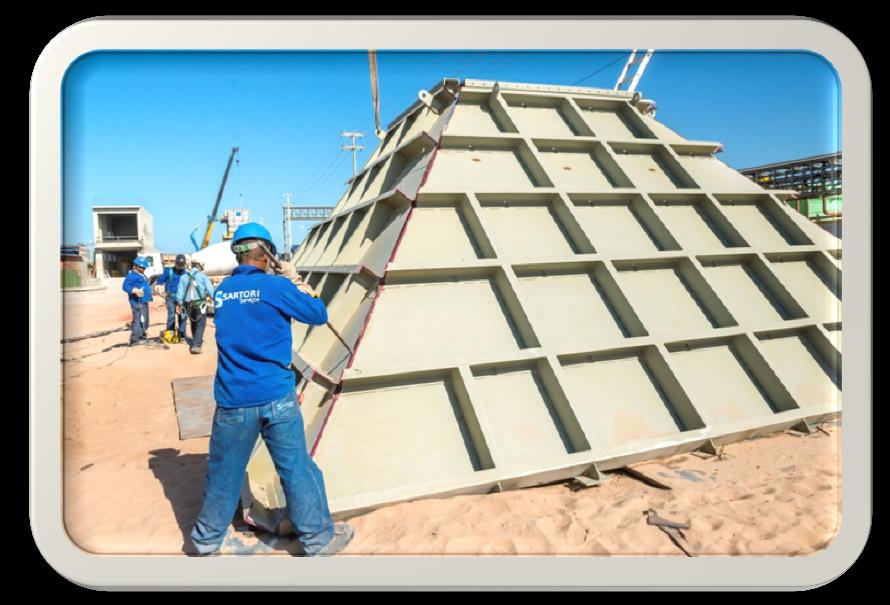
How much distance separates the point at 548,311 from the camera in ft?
14.1

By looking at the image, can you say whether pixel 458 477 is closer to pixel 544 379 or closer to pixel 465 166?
pixel 544 379

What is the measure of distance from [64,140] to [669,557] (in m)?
3.93

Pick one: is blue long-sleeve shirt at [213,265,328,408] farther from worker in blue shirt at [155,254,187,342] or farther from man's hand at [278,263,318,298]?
worker in blue shirt at [155,254,187,342]


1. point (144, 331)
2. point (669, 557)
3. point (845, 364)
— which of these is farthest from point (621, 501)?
point (144, 331)

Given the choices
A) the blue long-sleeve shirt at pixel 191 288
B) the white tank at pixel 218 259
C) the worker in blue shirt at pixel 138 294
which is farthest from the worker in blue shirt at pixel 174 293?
the white tank at pixel 218 259

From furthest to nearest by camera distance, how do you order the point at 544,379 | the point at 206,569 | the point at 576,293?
the point at 576,293, the point at 544,379, the point at 206,569

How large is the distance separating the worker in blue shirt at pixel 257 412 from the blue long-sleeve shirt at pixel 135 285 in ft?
26.5

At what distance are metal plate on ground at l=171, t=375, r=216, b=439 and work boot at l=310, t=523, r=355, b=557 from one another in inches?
99.7

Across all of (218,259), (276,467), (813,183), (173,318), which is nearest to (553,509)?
(276,467)

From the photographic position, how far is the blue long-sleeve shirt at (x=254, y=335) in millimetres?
2936

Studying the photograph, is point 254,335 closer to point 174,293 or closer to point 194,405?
point 194,405

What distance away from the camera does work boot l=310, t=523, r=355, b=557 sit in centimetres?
300

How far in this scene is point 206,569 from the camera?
9.20ft

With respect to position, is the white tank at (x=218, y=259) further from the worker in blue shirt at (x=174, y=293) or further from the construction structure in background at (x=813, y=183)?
the construction structure in background at (x=813, y=183)
